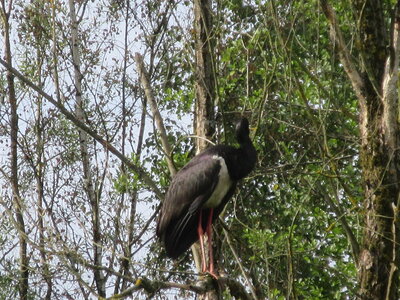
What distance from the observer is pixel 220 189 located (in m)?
6.91

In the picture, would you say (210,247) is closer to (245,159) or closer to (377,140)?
(245,159)

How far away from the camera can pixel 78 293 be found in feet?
40.1

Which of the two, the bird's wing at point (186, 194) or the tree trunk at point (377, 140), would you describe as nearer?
the tree trunk at point (377, 140)

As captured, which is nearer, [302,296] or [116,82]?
[302,296]

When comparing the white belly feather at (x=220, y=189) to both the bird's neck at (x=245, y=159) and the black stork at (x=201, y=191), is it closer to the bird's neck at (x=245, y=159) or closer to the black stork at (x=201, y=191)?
the black stork at (x=201, y=191)

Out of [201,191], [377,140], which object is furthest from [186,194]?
[377,140]

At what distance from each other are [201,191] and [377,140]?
200 cm

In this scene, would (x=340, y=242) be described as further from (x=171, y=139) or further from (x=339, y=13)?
(x=171, y=139)

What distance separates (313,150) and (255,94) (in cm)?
94

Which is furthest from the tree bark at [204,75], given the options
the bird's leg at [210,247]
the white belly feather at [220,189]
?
the bird's leg at [210,247]

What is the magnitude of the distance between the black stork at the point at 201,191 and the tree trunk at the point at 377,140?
67.3 inches

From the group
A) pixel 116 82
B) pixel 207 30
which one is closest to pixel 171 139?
pixel 207 30

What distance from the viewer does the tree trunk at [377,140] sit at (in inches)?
195

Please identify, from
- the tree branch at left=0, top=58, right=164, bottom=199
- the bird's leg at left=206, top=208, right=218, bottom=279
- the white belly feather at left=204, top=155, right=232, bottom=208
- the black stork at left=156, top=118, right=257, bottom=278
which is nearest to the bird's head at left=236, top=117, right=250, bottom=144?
the black stork at left=156, top=118, right=257, bottom=278
